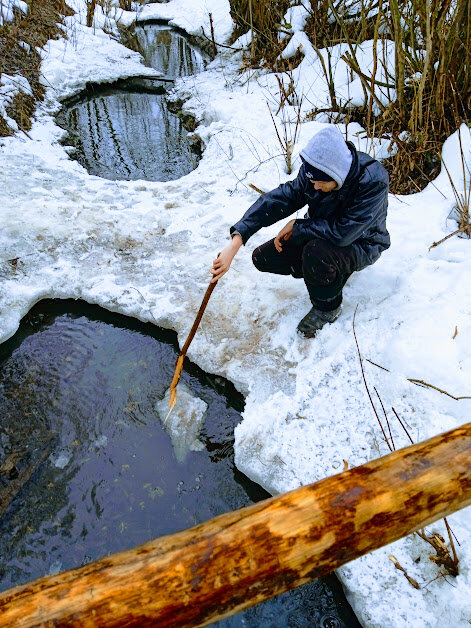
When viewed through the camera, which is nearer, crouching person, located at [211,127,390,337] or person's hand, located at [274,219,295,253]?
crouching person, located at [211,127,390,337]

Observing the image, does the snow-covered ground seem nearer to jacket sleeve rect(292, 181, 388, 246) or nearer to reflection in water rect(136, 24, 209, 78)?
jacket sleeve rect(292, 181, 388, 246)

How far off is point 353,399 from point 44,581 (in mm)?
1635

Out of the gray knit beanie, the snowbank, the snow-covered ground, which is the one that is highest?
the snowbank

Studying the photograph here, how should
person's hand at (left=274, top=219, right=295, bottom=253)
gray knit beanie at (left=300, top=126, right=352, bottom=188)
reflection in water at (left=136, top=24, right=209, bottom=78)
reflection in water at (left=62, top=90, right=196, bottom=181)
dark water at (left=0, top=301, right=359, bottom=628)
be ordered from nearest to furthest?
dark water at (left=0, top=301, right=359, bottom=628)
gray knit beanie at (left=300, top=126, right=352, bottom=188)
person's hand at (left=274, top=219, right=295, bottom=253)
reflection in water at (left=62, top=90, right=196, bottom=181)
reflection in water at (left=136, top=24, right=209, bottom=78)

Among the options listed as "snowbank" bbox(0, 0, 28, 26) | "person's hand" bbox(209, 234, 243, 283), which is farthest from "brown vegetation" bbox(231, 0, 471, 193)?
"snowbank" bbox(0, 0, 28, 26)

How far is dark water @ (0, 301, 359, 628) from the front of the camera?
2010 millimetres

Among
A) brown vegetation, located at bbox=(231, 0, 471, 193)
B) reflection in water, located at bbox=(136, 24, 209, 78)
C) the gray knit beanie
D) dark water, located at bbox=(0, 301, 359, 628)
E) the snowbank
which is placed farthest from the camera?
reflection in water, located at bbox=(136, 24, 209, 78)

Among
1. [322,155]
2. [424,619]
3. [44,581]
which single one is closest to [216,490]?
[424,619]

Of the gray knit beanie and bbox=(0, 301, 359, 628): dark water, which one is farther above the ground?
the gray knit beanie

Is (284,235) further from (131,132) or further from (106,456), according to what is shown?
(131,132)

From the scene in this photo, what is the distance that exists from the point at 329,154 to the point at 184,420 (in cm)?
154

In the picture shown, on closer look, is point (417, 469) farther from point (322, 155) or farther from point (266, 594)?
point (322, 155)

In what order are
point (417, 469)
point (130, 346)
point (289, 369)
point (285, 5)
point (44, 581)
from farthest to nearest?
1. point (285, 5)
2. point (130, 346)
3. point (289, 369)
4. point (417, 469)
5. point (44, 581)

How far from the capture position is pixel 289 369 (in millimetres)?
2676
